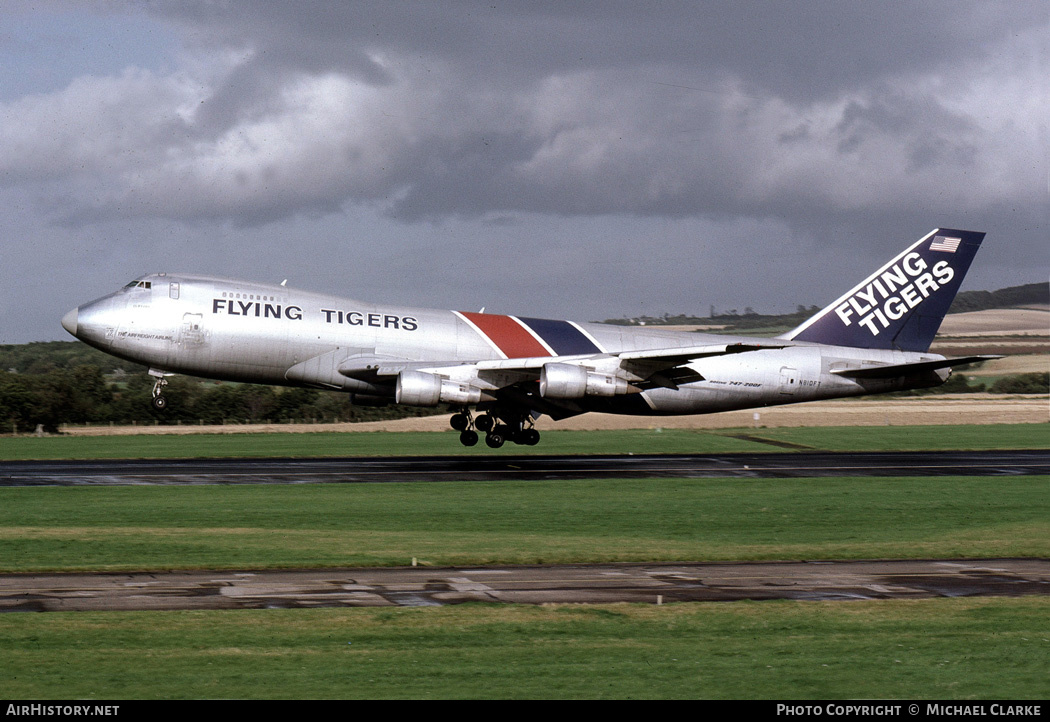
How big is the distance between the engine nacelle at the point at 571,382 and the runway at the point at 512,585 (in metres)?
20.4

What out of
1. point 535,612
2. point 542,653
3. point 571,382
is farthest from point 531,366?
point 542,653

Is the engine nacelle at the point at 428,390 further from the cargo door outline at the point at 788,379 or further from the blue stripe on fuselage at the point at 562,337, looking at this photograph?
the cargo door outline at the point at 788,379

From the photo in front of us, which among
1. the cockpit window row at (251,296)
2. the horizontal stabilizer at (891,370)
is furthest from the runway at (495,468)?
the cockpit window row at (251,296)

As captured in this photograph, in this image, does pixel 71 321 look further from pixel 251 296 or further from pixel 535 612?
pixel 535 612

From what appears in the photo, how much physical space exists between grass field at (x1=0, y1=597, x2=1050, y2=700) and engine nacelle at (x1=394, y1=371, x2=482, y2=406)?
24066mm

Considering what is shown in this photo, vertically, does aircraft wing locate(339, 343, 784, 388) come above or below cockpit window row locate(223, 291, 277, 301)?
below

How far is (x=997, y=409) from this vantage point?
87.6m

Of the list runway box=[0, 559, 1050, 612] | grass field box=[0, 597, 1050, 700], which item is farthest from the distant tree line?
grass field box=[0, 597, 1050, 700]

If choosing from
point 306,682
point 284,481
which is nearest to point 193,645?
point 306,682

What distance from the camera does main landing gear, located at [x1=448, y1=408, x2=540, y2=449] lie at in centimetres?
4625

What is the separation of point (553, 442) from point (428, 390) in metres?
18.7

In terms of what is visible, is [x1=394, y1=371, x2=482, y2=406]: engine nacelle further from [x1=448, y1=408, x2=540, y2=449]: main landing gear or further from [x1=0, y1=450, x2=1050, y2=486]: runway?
[x1=448, y1=408, x2=540, y2=449]: main landing gear

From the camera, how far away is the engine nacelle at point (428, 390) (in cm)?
4050

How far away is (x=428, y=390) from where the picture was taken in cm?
4075
